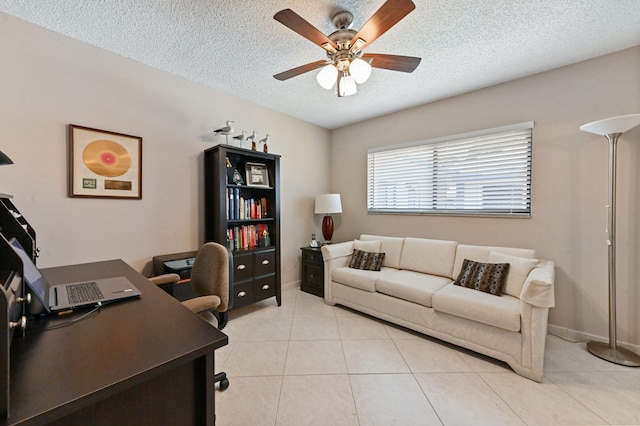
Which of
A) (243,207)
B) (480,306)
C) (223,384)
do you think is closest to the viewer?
(223,384)

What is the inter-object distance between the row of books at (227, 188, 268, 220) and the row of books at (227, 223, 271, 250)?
0.47 feet

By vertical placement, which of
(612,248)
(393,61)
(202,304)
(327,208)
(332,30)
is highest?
(332,30)

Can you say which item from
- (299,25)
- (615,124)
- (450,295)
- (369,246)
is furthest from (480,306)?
(299,25)

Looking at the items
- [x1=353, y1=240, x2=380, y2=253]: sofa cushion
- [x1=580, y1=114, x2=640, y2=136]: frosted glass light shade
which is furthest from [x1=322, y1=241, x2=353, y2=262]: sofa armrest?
[x1=580, y1=114, x2=640, y2=136]: frosted glass light shade

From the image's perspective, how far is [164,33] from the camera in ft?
6.47

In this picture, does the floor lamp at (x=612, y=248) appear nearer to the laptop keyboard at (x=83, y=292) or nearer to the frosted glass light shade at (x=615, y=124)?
the frosted glass light shade at (x=615, y=124)

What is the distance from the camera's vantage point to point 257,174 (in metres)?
3.10

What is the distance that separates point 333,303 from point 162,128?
270 cm

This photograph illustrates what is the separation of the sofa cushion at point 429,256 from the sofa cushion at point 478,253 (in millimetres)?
54

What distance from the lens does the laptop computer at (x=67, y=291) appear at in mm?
983

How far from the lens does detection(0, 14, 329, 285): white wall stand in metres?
1.85

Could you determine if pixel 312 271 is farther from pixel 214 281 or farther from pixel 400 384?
pixel 214 281

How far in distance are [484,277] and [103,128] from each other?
3651 millimetres

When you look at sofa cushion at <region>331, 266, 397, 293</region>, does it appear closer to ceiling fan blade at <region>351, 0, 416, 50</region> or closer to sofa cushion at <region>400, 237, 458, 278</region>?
sofa cushion at <region>400, 237, 458, 278</region>
